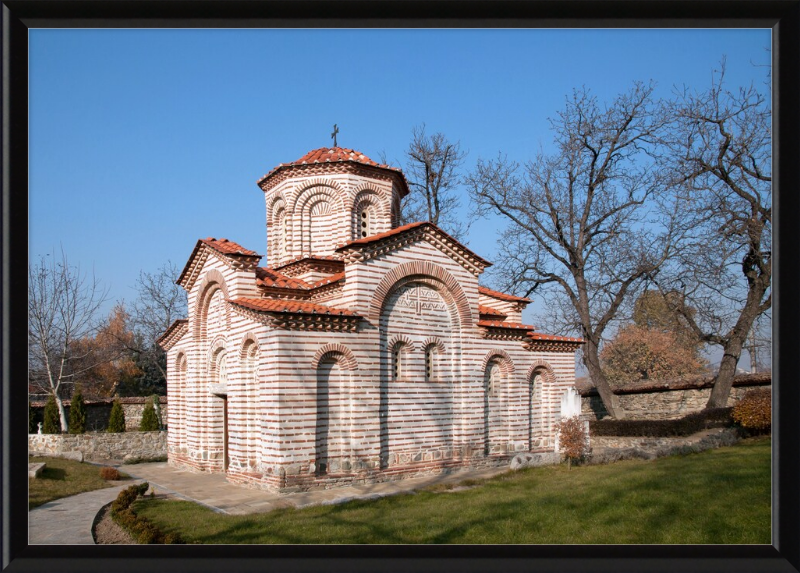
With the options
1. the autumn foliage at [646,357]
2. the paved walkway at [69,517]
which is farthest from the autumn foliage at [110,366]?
the autumn foliage at [646,357]

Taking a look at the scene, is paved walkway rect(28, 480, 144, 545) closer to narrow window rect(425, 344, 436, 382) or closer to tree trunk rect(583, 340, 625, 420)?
narrow window rect(425, 344, 436, 382)

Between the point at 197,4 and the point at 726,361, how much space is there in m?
18.8

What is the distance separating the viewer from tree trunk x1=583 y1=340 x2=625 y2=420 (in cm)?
2108

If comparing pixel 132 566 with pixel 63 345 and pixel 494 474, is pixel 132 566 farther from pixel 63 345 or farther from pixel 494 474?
pixel 63 345

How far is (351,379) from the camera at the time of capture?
40.9ft

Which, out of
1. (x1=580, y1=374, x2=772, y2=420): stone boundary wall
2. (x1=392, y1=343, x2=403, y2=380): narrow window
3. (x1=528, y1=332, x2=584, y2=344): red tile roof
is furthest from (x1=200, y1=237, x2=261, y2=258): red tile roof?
(x1=580, y1=374, x2=772, y2=420): stone boundary wall

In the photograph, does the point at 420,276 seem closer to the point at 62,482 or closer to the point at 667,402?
the point at 62,482

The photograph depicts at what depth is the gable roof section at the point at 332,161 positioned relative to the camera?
1567 centimetres

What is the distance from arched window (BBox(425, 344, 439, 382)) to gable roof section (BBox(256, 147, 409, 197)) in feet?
16.1

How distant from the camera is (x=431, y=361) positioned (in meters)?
14.1

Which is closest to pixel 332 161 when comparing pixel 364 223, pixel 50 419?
pixel 364 223

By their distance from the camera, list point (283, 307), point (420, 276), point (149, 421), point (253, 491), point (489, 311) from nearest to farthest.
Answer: point (253, 491) < point (283, 307) < point (420, 276) < point (489, 311) < point (149, 421)

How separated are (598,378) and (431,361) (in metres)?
9.36

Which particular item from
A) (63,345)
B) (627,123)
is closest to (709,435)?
(627,123)
